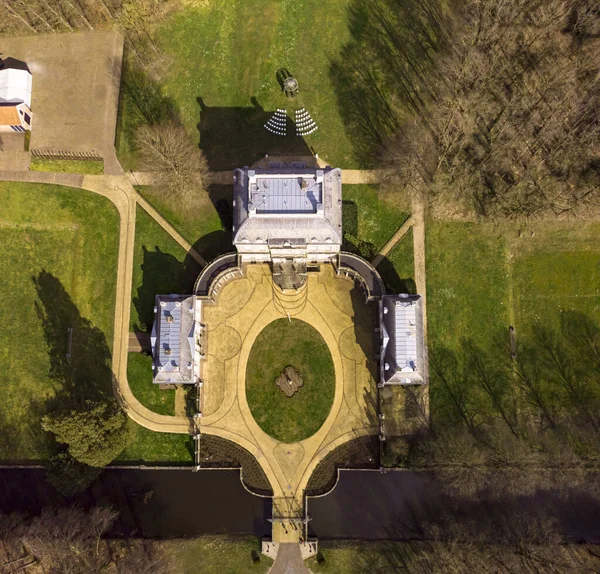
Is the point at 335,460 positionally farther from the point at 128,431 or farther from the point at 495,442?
the point at 128,431

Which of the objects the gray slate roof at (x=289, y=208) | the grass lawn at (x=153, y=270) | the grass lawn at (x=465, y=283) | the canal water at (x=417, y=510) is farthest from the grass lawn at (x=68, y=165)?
the canal water at (x=417, y=510)

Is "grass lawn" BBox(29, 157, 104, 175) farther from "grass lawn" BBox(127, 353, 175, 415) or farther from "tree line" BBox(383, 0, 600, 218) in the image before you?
"tree line" BBox(383, 0, 600, 218)

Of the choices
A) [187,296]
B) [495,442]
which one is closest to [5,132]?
[187,296]

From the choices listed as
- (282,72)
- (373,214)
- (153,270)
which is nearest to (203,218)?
(153,270)

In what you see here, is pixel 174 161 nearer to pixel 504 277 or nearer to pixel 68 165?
pixel 68 165

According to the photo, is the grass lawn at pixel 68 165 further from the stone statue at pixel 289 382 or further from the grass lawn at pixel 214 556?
the grass lawn at pixel 214 556

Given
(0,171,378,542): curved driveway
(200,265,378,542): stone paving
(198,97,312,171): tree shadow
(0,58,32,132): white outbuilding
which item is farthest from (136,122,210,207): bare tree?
(0,58,32,132): white outbuilding
